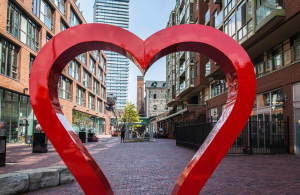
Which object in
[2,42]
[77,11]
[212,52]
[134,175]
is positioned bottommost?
[134,175]

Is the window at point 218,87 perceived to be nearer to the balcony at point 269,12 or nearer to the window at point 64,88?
the balcony at point 269,12

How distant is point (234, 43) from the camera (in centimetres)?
404

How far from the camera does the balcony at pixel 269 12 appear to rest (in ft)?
44.2

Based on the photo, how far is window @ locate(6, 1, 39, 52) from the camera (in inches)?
797

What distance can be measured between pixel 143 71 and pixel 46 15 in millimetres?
27110

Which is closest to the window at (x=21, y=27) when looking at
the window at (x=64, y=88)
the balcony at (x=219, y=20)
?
the window at (x=64, y=88)

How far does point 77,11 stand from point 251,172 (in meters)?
37.7

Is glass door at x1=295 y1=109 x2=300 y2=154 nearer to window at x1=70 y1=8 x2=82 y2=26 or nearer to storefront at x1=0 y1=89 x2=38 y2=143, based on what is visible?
storefront at x1=0 y1=89 x2=38 y2=143

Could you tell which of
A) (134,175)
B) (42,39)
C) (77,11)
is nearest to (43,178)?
(134,175)

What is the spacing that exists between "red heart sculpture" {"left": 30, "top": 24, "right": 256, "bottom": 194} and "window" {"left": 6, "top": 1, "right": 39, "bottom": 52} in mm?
19125

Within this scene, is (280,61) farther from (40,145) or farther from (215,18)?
(40,145)

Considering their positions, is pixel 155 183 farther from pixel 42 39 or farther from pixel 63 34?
pixel 42 39

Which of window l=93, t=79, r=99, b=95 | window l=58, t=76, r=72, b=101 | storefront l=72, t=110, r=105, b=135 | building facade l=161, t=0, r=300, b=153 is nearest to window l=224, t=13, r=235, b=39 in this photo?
building facade l=161, t=0, r=300, b=153

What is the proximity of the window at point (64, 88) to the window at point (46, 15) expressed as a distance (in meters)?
6.29
